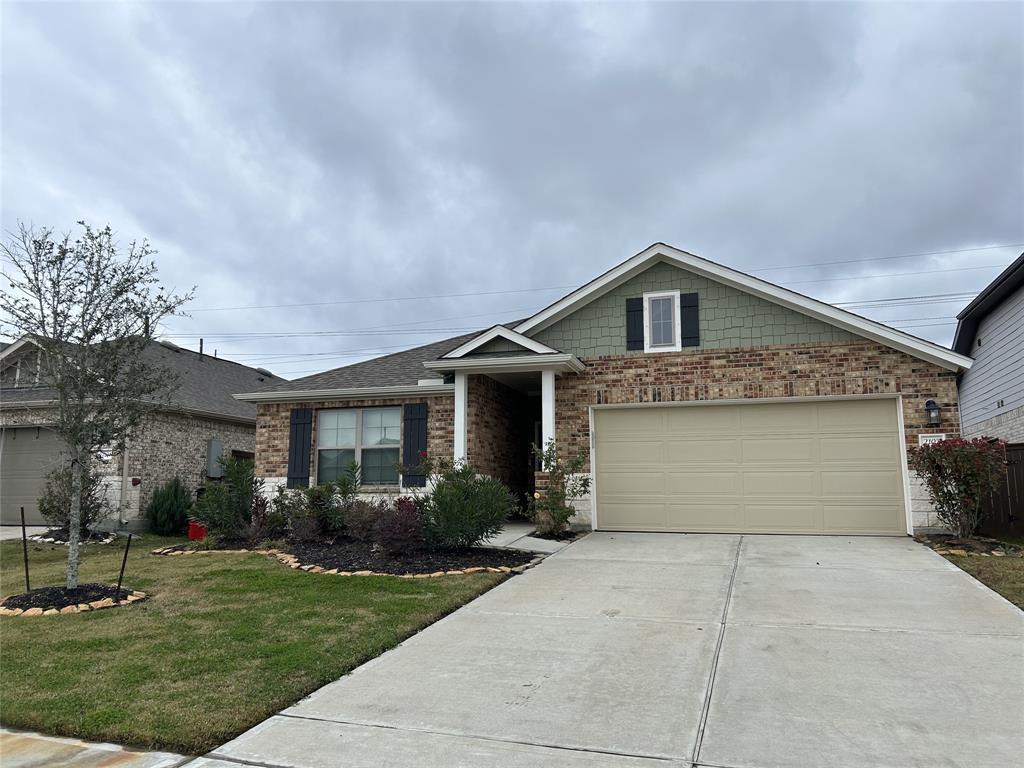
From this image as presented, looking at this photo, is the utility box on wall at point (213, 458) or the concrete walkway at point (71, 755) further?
the utility box on wall at point (213, 458)

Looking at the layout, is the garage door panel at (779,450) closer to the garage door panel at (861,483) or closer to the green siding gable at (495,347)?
the garage door panel at (861,483)

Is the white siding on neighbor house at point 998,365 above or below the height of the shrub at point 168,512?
above

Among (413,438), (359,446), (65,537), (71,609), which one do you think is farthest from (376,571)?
(65,537)

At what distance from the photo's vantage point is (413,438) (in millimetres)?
13344

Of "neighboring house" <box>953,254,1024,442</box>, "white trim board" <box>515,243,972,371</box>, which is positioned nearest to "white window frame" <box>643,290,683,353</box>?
"white trim board" <box>515,243,972,371</box>

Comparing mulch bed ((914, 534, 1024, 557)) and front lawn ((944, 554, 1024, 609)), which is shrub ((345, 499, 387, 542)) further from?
mulch bed ((914, 534, 1024, 557))

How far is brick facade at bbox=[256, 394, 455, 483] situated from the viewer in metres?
13.3

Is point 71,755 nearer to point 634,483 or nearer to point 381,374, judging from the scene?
point 634,483

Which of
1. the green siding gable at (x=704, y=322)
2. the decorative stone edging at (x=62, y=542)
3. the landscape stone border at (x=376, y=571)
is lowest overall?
the decorative stone edging at (x=62, y=542)

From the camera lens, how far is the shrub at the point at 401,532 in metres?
9.12

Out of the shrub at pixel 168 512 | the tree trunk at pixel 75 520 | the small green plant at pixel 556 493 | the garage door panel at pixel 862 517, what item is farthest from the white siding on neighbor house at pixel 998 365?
the shrub at pixel 168 512

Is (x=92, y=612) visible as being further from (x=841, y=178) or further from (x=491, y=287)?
(x=491, y=287)

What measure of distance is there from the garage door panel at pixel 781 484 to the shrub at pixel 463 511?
4586 millimetres

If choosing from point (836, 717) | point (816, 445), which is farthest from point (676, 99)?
point (836, 717)
